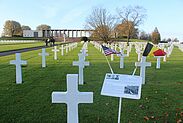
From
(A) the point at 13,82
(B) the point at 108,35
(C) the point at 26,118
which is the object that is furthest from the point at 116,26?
(C) the point at 26,118

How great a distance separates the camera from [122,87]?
13.0ft

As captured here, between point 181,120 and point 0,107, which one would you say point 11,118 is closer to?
point 0,107

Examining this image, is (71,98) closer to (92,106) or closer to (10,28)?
(92,106)

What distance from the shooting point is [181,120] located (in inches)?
192

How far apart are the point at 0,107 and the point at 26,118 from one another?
1097 mm

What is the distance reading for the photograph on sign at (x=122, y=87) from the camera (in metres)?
3.92

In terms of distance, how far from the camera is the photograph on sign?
3918mm

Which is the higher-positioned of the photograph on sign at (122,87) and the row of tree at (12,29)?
the row of tree at (12,29)

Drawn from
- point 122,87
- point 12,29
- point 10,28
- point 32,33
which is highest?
point 10,28

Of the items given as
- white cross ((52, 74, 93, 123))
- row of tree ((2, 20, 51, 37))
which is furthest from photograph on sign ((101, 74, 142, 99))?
row of tree ((2, 20, 51, 37))

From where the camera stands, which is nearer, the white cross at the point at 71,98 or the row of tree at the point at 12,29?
the white cross at the point at 71,98

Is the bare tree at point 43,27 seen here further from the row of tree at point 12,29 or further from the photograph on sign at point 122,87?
the photograph on sign at point 122,87

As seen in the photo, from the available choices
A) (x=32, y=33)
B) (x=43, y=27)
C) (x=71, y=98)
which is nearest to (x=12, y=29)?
(x=32, y=33)

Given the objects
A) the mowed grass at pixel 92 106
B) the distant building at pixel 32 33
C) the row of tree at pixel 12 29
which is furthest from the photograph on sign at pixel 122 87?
the distant building at pixel 32 33
